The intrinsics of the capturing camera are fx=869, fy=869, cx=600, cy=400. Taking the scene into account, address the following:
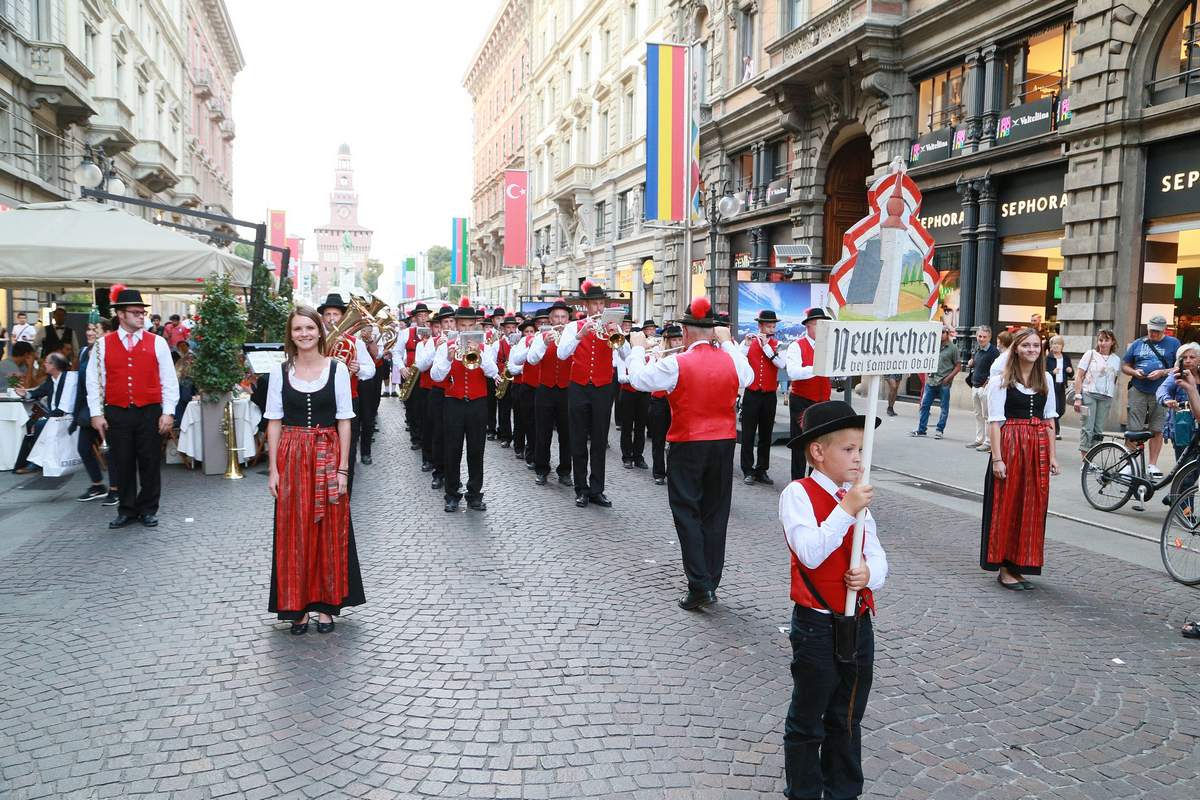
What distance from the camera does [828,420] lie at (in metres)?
3.04

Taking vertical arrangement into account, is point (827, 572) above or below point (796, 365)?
below

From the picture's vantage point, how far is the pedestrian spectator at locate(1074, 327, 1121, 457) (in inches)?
460

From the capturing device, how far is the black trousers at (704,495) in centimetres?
571

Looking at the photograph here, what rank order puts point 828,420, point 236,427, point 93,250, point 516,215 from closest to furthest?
point 828,420 < point 93,250 < point 236,427 < point 516,215

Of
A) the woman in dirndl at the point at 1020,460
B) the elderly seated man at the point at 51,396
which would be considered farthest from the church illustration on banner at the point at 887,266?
the elderly seated man at the point at 51,396

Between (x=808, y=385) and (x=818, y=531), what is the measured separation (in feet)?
22.2

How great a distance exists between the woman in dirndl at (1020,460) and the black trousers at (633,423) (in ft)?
18.6

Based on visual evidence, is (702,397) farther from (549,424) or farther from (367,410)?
(367,410)

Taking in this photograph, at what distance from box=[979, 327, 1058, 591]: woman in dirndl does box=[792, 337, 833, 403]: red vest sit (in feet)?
10.1

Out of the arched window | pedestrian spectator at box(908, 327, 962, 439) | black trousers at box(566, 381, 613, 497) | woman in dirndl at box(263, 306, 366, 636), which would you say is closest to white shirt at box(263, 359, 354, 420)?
woman in dirndl at box(263, 306, 366, 636)

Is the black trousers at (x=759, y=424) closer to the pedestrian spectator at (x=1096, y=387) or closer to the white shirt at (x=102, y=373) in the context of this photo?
the pedestrian spectator at (x=1096, y=387)

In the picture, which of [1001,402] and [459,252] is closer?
[1001,402]

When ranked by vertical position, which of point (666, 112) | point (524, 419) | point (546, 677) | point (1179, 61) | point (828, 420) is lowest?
point (546, 677)

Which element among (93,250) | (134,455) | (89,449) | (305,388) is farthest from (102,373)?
(305,388)
